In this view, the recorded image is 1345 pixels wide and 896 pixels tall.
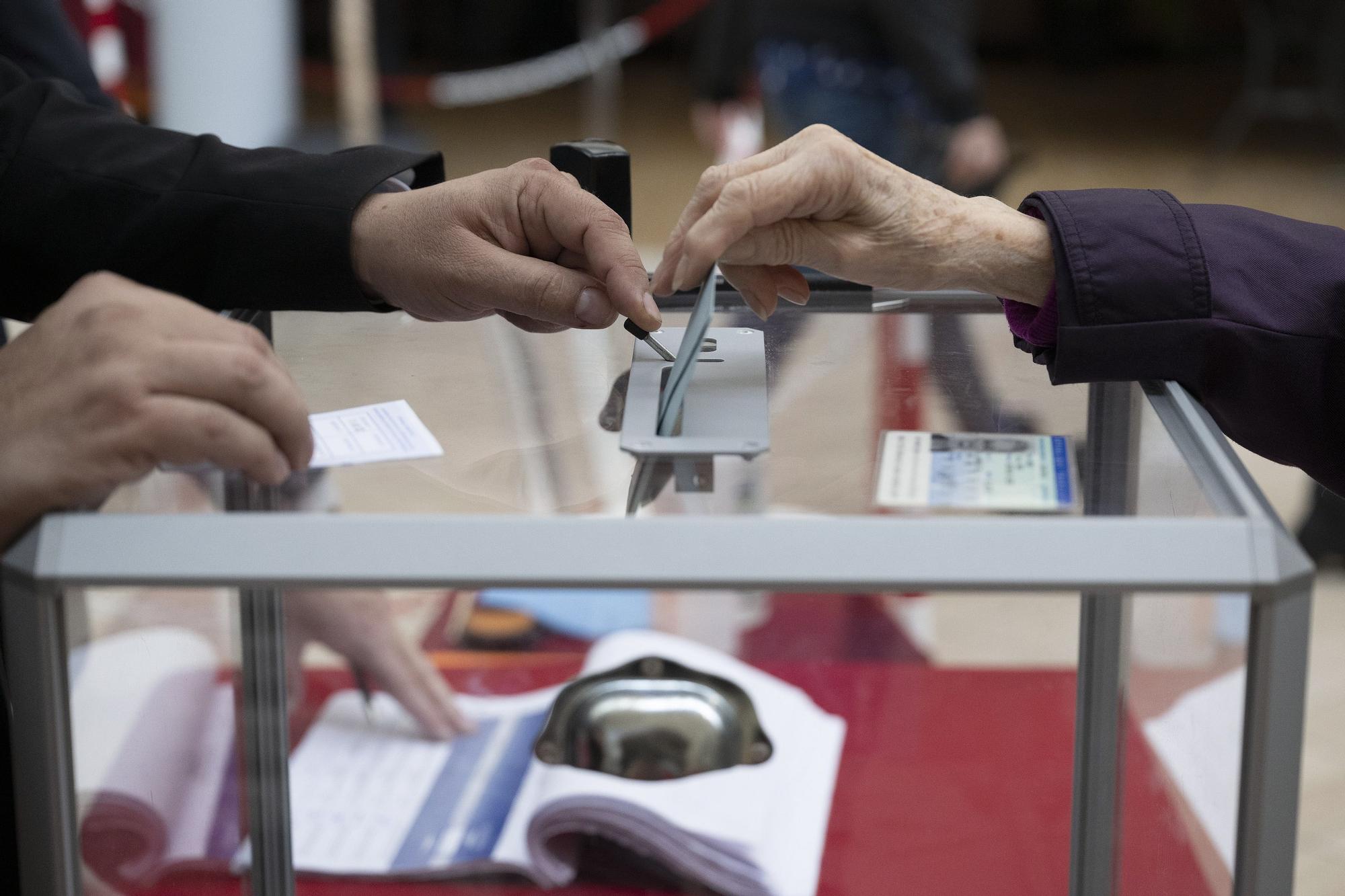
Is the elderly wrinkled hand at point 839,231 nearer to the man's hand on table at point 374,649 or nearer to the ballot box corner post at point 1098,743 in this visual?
the ballot box corner post at point 1098,743

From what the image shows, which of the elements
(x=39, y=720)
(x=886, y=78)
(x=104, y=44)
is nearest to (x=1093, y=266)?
(x=39, y=720)

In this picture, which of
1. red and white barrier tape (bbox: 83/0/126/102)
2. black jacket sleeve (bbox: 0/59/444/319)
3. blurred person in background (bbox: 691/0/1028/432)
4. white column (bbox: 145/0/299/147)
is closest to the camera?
black jacket sleeve (bbox: 0/59/444/319)

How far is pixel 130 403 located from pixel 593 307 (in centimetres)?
28

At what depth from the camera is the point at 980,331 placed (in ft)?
2.67

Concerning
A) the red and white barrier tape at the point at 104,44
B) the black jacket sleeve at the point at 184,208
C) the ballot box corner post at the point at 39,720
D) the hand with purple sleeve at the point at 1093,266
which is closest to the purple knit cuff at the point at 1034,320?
the hand with purple sleeve at the point at 1093,266

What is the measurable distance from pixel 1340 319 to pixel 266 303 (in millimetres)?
593

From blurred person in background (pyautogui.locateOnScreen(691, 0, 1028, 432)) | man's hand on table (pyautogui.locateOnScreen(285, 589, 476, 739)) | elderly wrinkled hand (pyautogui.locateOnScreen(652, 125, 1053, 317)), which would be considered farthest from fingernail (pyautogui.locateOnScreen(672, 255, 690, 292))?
blurred person in background (pyautogui.locateOnScreen(691, 0, 1028, 432))

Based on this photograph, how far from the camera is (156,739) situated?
3.15 feet

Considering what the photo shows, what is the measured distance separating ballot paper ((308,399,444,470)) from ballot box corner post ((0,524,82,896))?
12cm

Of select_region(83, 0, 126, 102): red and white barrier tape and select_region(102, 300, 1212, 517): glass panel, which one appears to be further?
select_region(83, 0, 126, 102): red and white barrier tape

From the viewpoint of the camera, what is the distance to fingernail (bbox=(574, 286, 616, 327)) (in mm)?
743

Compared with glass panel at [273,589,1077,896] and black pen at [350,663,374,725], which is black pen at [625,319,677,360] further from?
black pen at [350,663,374,725]

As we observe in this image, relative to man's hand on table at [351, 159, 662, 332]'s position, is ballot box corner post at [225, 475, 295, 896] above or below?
below

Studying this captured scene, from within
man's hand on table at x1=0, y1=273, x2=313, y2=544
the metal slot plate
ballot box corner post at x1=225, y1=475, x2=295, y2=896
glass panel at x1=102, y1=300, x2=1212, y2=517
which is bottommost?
ballot box corner post at x1=225, y1=475, x2=295, y2=896
